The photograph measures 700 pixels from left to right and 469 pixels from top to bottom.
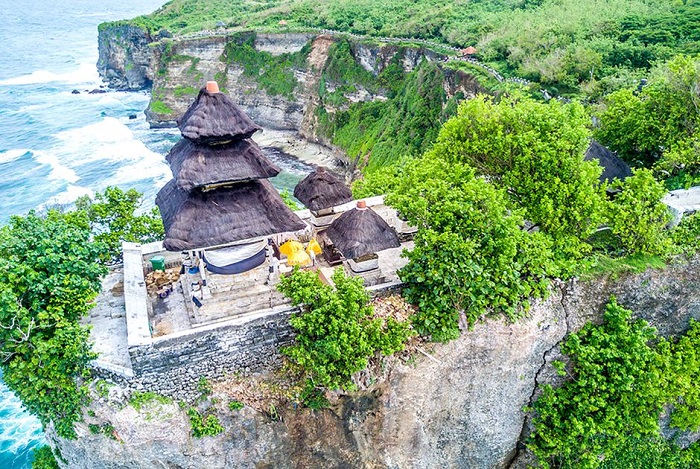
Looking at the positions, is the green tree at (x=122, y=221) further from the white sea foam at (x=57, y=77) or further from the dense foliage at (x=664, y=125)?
the white sea foam at (x=57, y=77)

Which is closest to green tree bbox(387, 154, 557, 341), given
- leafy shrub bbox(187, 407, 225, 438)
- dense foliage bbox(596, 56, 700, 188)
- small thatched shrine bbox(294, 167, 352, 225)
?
small thatched shrine bbox(294, 167, 352, 225)

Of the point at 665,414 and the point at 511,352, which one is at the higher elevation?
the point at 511,352

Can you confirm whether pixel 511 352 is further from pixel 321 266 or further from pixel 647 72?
pixel 647 72

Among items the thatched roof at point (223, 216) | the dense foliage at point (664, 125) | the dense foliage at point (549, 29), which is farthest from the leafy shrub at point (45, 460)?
the dense foliage at point (549, 29)

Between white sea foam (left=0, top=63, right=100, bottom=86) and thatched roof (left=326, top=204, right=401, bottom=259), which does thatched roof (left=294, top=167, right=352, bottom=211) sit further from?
white sea foam (left=0, top=63, right=100, bottom=86)

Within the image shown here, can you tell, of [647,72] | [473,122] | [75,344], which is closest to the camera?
[75,344]

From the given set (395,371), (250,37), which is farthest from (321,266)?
(250,37)

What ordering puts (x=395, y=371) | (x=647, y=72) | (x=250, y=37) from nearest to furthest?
(x=395, y=371) → (x=647, y=72) → (x=250, y=37)
